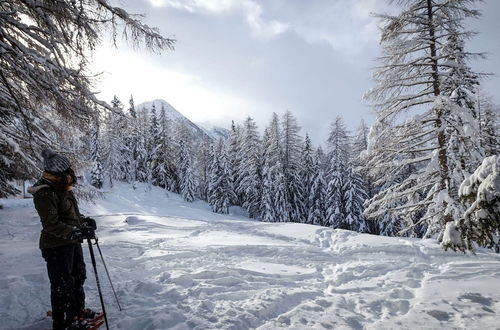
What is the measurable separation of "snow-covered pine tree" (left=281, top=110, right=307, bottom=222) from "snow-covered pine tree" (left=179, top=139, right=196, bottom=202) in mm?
17481

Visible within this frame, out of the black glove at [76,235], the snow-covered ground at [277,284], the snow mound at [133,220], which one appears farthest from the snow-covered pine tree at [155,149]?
the black glove at [76,235]

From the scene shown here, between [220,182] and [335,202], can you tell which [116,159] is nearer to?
[220,182]

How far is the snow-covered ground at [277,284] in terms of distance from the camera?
4305 millimetres

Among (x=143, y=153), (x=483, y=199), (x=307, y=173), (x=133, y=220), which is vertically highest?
(x=143, y=153)

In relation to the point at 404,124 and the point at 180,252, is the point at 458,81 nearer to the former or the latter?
the point at 404,124

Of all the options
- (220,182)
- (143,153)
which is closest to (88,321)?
(220,182)

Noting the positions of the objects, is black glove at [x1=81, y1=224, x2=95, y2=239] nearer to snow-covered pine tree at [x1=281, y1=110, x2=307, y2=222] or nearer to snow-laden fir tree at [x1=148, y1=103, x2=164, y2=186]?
snow-covered pine tree at [x1=281, y1=110, x2=307, y2=222]

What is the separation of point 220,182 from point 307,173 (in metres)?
12.3

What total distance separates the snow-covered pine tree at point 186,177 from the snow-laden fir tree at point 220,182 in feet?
16.6

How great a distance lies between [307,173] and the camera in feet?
129

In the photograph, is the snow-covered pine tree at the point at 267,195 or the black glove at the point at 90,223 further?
the snow-covered pine tree at the point at 267,195

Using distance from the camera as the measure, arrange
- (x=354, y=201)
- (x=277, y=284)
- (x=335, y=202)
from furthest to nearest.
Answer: (x=335, y=202)
(x=354, y=201)
(x=277, y=284)

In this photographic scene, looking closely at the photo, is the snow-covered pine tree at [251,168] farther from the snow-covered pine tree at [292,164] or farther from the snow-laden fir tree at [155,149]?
the snow-laden fir tree at [155,149]

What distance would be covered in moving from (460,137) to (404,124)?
1.77 meters
